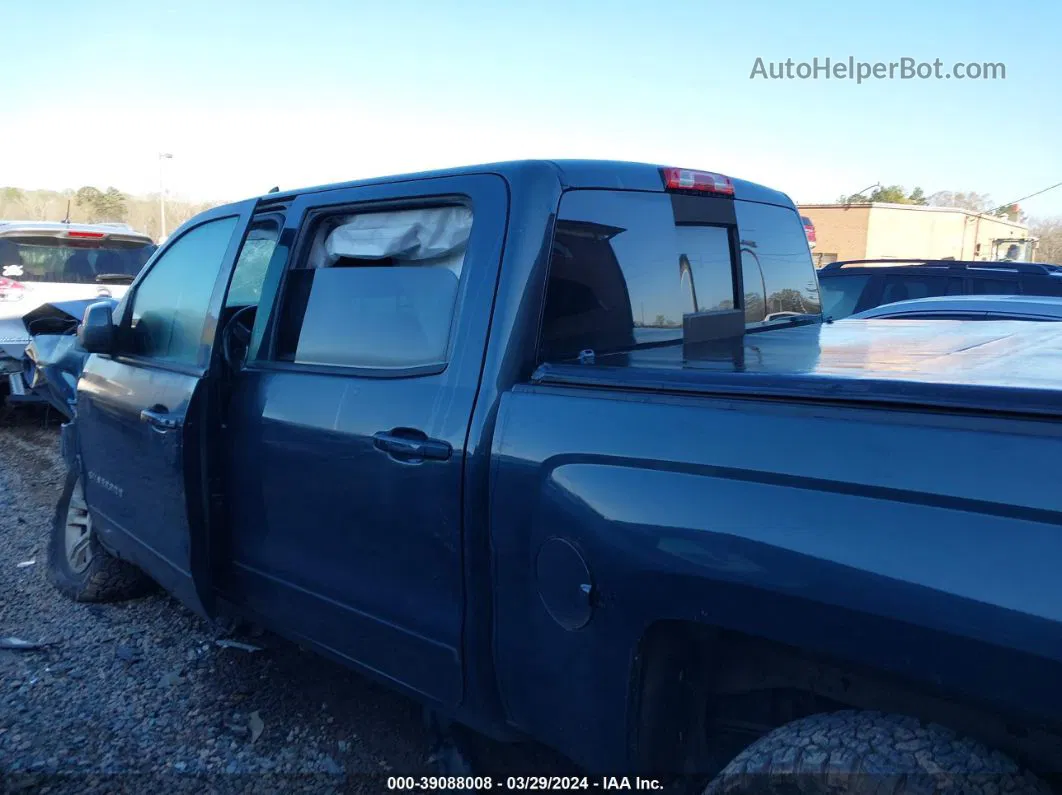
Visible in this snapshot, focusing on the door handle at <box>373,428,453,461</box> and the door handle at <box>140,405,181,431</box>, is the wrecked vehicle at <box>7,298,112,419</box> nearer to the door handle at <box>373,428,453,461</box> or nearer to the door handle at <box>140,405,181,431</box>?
the door handle at <box>140,405,181,431</box>

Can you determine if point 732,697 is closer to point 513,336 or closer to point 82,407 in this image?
point 513,336

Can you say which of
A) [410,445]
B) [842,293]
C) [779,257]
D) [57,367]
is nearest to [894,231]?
[842,293]

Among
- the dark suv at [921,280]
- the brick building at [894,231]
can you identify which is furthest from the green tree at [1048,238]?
the dark suv at [921,280]

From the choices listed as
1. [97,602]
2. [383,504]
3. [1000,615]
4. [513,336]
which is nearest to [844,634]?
[1000,615]

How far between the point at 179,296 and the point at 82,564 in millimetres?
1748

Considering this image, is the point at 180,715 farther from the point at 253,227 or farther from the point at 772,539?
the point at 772,539

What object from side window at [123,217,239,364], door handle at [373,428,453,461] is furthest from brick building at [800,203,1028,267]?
door handle at [373,428,453,461]

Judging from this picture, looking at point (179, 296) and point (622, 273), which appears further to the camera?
point (179, 296)

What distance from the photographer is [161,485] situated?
3088 millimetres

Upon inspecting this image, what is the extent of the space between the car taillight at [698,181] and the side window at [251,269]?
4.90 ft

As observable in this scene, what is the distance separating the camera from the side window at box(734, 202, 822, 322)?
3217mm

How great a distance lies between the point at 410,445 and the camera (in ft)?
7.46

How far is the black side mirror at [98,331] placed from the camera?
3.36 metres

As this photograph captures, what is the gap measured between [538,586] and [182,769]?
1.68 metres
